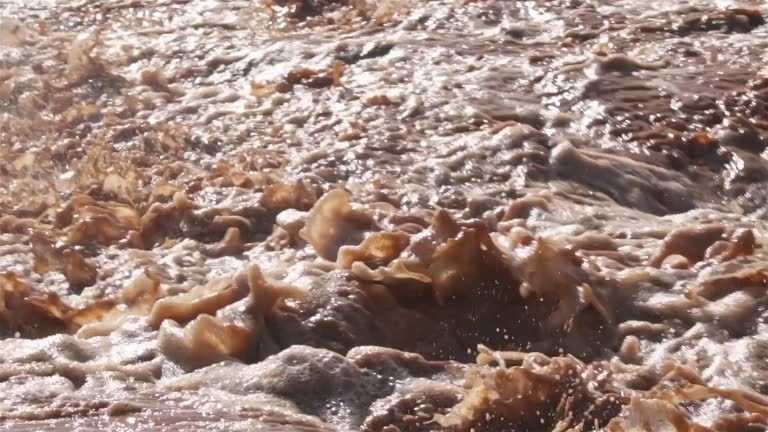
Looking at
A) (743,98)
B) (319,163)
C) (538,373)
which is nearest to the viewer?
(538,373)

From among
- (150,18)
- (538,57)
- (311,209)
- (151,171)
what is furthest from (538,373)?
(150,18)

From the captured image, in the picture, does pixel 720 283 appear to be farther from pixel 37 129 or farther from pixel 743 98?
pixel 37 129

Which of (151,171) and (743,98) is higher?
(151,171)

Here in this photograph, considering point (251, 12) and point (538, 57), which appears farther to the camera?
point (251, 12)

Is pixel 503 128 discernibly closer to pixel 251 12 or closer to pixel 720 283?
pixel 720 283

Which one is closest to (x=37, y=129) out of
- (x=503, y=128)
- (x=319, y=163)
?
(x=319, y=163)

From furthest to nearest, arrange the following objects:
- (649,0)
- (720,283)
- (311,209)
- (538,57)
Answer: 1. (649,0)
2. (538,57)
3. (311,209)
4. (720,283)
